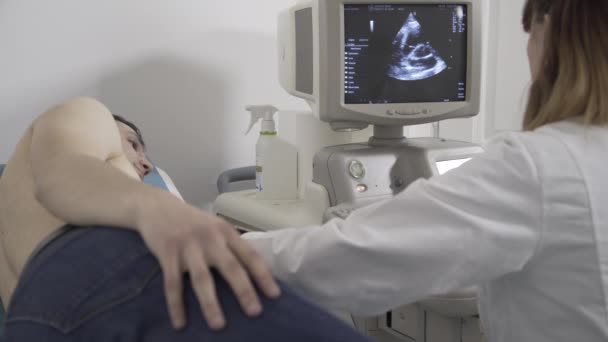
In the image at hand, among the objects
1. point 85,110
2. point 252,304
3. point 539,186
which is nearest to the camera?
point 252,304

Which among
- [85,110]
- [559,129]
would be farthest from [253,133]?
[559,129]

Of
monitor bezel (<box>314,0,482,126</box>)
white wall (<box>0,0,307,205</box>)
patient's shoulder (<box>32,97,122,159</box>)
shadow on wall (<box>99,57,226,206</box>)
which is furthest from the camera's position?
shadow on wall (<box>99,57,226,206</box>)

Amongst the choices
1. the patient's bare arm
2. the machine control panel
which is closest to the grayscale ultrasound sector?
the machine control panel

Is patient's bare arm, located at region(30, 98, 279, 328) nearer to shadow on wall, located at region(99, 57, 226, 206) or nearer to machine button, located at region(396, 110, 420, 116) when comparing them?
machine button, located at region(396, 110, 420, 116)

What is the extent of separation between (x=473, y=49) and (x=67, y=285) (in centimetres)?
124

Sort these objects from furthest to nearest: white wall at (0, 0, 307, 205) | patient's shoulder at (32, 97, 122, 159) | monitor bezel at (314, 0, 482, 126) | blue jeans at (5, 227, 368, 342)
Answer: white wall at (0, 0, 307, 205), monitor bezel at (314, 0, 482, 126), patient's shoulder at (32, 97, 122, 159), blue jeans at (5, 227, 368, 342)

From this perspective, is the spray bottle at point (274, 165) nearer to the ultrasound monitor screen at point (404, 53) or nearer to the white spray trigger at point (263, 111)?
the white spray trigger at point (263, 111)

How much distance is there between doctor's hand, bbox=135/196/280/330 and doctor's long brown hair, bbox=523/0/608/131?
50cm

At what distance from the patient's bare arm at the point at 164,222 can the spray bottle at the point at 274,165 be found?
87 centimetres

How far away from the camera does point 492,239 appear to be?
76 cm

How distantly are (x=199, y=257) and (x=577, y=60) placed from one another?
59 cm

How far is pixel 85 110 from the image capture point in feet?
3.72

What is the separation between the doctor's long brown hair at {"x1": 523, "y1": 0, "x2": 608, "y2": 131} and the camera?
0.82 meters

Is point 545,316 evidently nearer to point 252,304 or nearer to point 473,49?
point 252,304
